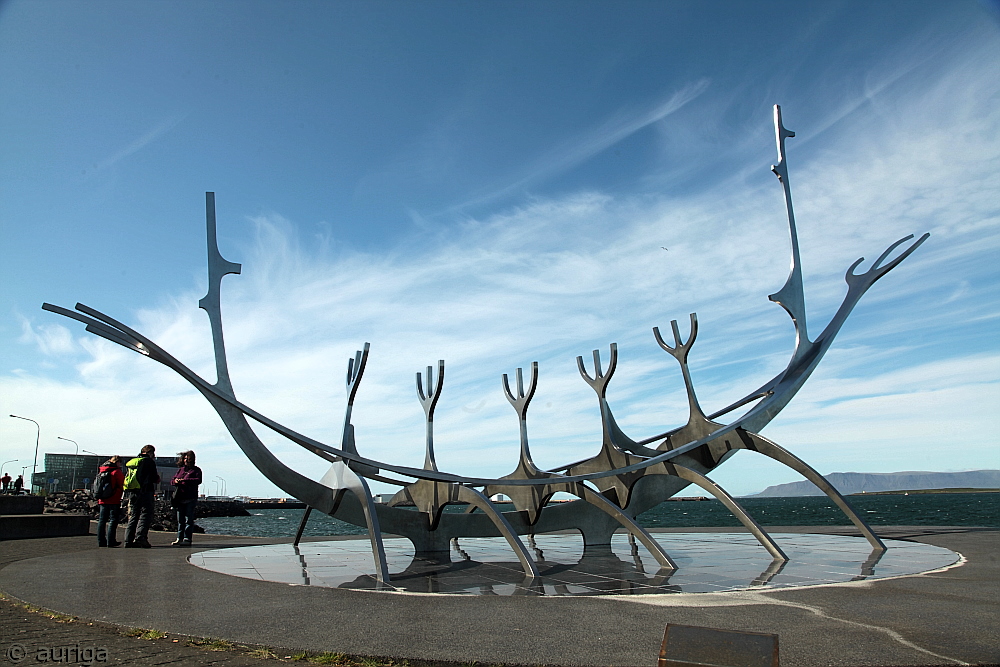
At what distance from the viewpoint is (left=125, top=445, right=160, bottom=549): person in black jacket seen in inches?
532

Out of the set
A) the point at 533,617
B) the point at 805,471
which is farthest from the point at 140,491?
the point at 805,471

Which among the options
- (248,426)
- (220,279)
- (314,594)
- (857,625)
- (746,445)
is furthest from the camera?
(746,445)

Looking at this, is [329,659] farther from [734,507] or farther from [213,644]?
[734,507]

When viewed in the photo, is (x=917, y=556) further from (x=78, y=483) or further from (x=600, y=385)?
(x=78, y=483)

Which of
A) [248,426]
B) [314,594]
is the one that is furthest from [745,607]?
[248,426]

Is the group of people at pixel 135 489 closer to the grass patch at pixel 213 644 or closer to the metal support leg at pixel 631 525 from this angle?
the metal support leg at pixel 631 525

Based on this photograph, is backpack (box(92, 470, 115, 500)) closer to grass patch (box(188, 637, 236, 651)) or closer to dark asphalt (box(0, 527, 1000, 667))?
dark asphalt (box(0, 527, 1000, 667))

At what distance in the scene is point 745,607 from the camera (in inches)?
277

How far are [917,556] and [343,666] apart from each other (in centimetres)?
1134

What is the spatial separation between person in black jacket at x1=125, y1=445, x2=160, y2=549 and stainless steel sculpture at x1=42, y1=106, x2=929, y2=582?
3336 mm

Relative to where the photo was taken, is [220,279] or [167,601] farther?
[220,279]

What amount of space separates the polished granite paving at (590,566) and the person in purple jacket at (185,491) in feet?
4.36

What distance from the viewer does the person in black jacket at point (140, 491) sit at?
13516mm

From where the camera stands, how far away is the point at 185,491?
49.8ft
